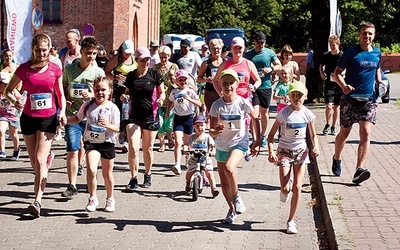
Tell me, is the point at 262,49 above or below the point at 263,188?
above

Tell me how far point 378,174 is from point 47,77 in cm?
497

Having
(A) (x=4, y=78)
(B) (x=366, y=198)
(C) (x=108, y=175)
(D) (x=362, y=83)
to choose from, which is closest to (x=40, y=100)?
(C) (x=108, y=175)

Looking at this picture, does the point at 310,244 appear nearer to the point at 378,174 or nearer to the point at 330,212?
the point at 330,212

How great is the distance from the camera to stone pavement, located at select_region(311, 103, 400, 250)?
8164mm

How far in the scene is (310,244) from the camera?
865 centimetres

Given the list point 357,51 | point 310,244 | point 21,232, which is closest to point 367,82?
point 357,51

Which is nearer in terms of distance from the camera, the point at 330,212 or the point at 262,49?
the point at 330,212

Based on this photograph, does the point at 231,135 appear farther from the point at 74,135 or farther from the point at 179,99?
the point at 179,99

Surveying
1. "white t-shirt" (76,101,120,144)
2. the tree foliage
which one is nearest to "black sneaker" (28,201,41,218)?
"white t-shirt" (76,101,120,144)

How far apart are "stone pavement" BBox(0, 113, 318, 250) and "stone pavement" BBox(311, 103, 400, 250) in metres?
0.31

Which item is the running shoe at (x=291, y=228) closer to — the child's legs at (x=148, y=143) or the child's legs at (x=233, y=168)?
the child's legs at (x=233, y=168)

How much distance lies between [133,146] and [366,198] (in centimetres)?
318

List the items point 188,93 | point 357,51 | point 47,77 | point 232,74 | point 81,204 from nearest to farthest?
point 232,74
point 47,77
point 81,204
point 357,51
point 188,93

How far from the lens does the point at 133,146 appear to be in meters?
11.7
